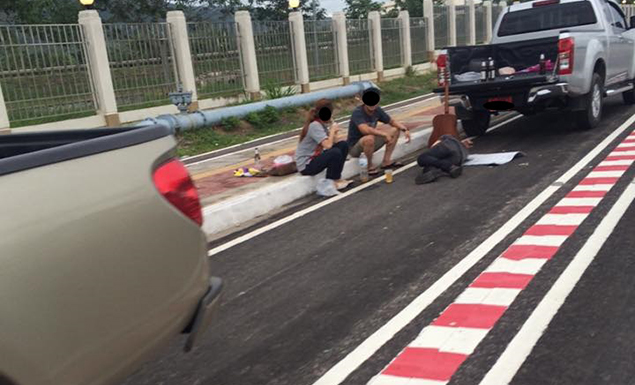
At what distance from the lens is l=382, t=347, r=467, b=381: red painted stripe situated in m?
3.12

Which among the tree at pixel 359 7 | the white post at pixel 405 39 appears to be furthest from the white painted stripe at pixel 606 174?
the tree at pixel 359 7

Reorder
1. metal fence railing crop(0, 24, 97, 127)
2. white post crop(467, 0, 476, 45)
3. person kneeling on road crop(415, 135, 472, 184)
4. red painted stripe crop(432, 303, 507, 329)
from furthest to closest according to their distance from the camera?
white post crop(467, 0, 476, 45) < metal fence railing crop(0, 24, 97, 127) < person kneeling on road crop(415, 135, 472, 184) < red painted stripe crop(432, 303, 507, 329)

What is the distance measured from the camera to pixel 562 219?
540 cm

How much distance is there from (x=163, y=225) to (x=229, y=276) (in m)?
2.70

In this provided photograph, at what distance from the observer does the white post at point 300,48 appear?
1838 cm

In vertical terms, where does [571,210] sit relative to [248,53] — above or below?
below

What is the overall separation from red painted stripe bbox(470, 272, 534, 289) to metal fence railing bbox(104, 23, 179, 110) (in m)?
11.2

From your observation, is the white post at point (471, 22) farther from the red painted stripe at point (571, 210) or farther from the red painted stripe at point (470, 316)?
the red painted stripe at point (470, 316)

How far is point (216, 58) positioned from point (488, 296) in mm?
13198

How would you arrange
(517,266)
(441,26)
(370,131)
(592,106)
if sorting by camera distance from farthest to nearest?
(441,26) < (592,106) < (370,131) < (517,266)

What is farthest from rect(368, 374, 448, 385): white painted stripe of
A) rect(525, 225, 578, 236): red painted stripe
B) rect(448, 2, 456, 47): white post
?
rect(448, 2, 456, 47): white post

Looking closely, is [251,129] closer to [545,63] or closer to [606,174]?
[545,63]

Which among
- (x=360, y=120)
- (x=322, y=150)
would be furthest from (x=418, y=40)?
(x=322, y=150)

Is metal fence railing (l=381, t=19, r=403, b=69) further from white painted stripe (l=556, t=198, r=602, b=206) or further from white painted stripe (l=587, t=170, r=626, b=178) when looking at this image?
white painted stripe (l=556, t=198, r=602, b=206)
